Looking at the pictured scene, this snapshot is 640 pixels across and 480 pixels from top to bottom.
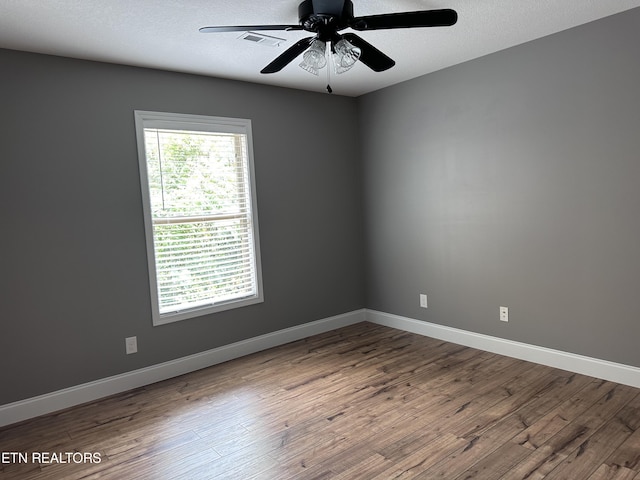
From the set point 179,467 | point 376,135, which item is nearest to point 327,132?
point 376,135

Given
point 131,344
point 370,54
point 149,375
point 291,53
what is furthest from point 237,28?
point 149,375

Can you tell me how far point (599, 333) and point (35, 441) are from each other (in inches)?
151

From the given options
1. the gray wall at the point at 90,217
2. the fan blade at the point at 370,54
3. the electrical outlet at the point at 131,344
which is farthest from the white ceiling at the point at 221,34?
the electrical outlet at the point at 131,344

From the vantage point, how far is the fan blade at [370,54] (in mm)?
2232

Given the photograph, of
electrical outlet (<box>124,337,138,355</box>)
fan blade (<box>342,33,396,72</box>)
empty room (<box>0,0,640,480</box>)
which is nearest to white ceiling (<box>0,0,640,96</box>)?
empty room (<box>0,0,640,480</box>)

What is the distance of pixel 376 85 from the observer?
14.2 ft

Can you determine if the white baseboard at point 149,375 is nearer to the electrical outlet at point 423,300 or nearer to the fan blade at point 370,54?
the electrical outlet at point 423,300

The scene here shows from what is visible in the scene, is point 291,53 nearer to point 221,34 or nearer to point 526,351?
point 221,34

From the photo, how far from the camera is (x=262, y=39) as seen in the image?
A: 2910mm

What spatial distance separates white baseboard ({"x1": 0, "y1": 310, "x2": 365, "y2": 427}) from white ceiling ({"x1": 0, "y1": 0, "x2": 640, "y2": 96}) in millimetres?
2381

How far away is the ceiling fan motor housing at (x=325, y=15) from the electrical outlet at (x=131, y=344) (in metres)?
2.60

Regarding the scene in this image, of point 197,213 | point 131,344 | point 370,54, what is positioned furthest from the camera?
point 197,213

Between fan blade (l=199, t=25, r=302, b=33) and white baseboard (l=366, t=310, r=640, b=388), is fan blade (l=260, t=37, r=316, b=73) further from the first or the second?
white baseboard (l=366, t=310, r=640, b=388)

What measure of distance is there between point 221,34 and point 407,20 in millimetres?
1324
